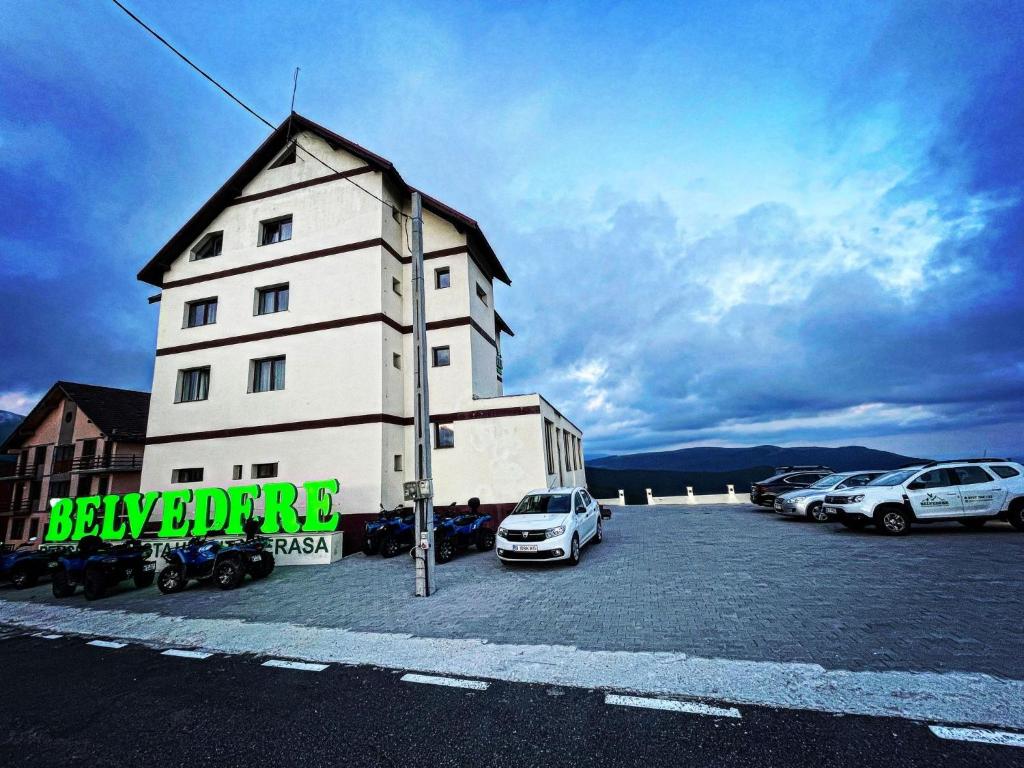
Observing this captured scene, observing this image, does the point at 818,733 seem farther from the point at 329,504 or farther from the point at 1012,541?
the point at 329,504

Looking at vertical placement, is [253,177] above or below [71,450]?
above

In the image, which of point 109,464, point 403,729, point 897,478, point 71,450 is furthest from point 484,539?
point 71,450

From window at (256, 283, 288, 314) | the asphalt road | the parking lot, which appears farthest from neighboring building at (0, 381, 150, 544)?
the asphalt road

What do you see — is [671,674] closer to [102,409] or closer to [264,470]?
[264,470]

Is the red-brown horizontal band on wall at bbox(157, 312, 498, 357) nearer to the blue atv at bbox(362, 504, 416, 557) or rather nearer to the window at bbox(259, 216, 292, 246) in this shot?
the window at bbox(259, 216, 292, 246)

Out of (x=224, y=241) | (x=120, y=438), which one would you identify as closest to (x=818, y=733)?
(x=224, y=241)

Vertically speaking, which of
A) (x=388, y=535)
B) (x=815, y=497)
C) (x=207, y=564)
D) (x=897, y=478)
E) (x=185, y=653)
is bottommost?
(x=185, y=653)

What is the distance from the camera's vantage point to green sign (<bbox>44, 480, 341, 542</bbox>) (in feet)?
45.2

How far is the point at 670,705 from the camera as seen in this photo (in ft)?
13.0

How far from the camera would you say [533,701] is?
416cm

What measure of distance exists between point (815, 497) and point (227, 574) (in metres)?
18.5

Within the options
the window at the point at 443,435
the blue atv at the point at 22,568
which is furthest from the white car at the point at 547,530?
the blue atv at the point at 22,568

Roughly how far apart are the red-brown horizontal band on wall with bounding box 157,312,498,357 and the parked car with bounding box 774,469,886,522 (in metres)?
13.9

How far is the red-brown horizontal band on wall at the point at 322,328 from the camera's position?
663 inches
